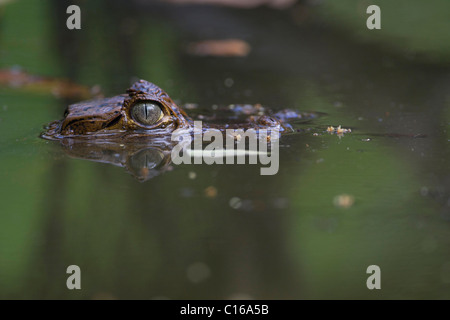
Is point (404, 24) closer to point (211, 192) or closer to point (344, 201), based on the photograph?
point (344, 201)

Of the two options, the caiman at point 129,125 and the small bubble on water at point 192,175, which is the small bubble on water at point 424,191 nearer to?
the small bubble on water at point 192,175

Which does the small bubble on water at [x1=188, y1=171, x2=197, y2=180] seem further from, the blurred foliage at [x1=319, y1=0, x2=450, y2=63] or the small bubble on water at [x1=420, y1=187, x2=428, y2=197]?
the blurred foliage at [x1=319, y1=0, x2=450, y2=63]

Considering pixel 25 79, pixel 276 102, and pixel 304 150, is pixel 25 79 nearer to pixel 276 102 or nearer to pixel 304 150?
pixel 276 102

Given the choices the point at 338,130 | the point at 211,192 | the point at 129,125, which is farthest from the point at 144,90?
the point at 338,130

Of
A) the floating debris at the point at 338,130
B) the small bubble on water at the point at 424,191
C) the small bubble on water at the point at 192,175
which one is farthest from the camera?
the floating debris at the point at 338,130

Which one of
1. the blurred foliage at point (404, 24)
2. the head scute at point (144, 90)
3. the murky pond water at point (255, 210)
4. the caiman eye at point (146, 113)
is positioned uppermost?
the blurred foliage at point (404, 24)

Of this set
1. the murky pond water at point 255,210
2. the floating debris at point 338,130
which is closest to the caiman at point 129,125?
the murky pond water at point 255,210

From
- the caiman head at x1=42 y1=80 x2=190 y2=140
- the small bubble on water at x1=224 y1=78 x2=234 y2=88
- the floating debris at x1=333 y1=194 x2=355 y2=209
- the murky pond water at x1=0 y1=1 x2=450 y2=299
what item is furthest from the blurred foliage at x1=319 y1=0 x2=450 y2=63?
the floating debris at x1=333 y1=194 x2=355 y2=209

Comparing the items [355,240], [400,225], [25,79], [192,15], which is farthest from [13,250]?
[192,15]
